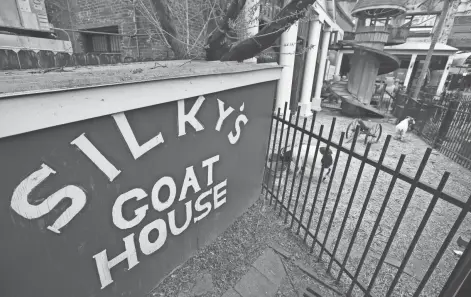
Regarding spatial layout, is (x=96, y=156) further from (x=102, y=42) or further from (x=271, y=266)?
(x=102, y=42)

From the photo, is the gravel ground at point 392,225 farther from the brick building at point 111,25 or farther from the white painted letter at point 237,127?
the brick building at point 111,25

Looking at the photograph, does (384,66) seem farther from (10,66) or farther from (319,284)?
(10,66)

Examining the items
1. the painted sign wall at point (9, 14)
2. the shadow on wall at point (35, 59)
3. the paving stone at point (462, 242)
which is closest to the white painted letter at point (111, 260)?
the shadow on wall at point (35, 59)

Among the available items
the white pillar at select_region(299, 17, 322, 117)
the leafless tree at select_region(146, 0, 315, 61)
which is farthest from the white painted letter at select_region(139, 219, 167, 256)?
the white pillar at select_region(299, 17, 322, 117)

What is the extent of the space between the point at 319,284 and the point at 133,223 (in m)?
2.04

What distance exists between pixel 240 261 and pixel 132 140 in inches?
→ 74.5

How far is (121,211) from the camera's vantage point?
165 cm

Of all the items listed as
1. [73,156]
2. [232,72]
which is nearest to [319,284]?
[232,72]

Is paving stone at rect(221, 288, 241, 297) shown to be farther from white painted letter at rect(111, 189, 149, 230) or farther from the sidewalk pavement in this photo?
white painted letter at rect(111, 189, 149, 230)

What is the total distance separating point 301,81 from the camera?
10469 mm

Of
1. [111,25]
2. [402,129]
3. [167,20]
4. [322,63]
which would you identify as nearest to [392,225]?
[167,20]

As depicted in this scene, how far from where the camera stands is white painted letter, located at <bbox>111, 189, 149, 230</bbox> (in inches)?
63.2

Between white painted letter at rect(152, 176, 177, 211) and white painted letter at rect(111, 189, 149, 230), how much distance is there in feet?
0.28

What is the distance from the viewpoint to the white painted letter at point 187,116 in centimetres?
182
